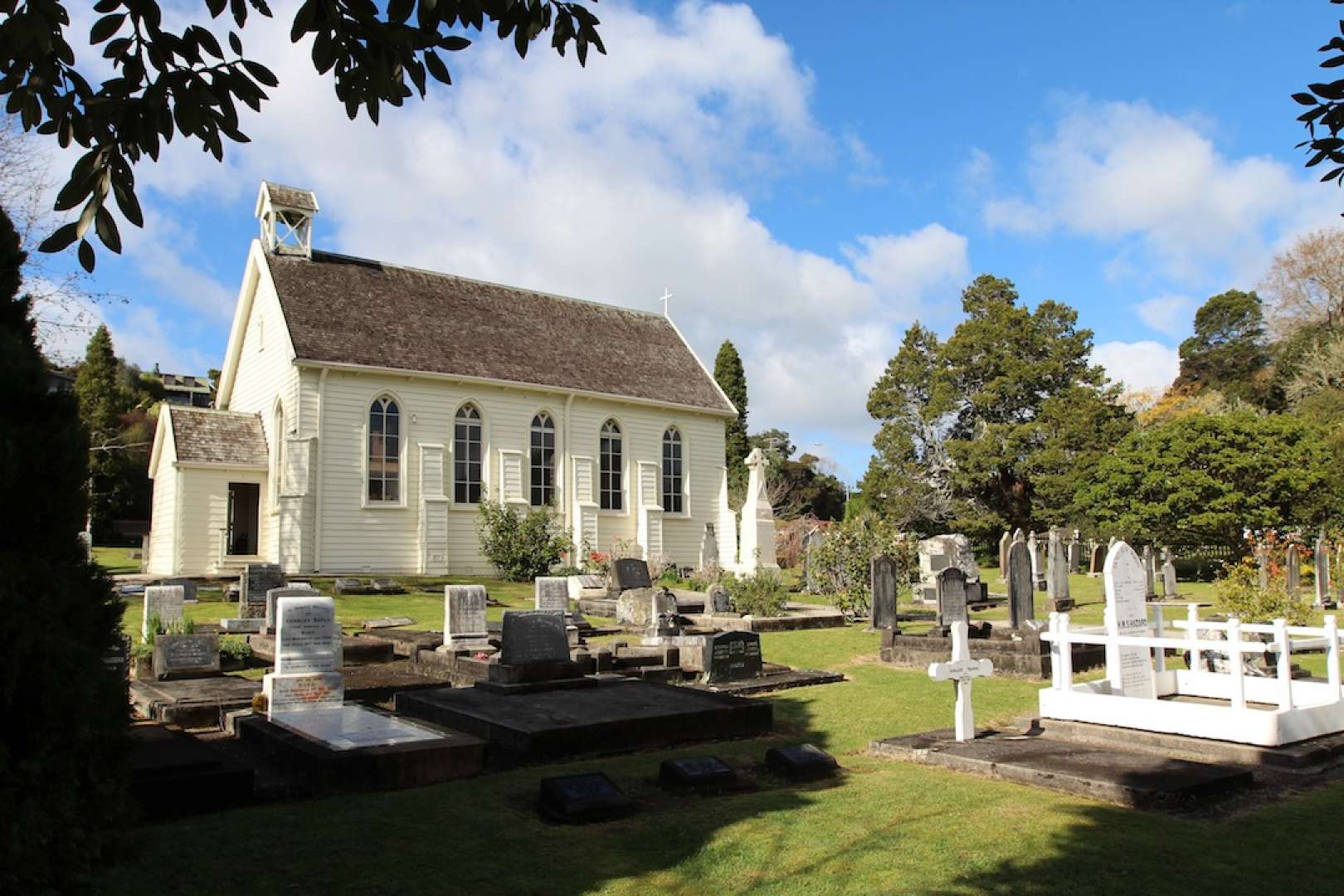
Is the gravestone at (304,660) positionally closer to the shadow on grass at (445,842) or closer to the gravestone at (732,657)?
the shadow on grass at (445,842)

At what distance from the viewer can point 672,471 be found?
1446 inches

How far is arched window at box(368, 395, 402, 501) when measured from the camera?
29.4 m

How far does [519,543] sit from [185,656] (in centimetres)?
1699

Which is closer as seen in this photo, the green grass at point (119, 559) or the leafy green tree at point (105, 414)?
the green grass at point (119, 559)

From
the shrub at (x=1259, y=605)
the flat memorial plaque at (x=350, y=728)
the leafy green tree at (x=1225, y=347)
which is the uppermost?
the leafy green tree at (x=1225, y=347)

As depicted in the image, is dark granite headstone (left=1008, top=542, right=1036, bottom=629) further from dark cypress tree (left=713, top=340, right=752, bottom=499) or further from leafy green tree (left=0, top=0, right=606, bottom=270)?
dark cypress tree (left=713, top=340, right=752, bottom=499)

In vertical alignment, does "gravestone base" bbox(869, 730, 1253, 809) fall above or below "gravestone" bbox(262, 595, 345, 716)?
below

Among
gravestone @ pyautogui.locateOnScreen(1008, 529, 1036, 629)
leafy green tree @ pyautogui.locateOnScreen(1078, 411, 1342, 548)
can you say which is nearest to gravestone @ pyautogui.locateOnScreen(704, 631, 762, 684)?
gravestone @ pyautogui.locateOnScreen(1008, 529, 1036, 629)

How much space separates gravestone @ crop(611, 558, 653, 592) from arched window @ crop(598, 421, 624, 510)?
33.2 ft

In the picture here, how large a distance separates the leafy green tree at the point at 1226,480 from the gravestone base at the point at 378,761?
2947 cm

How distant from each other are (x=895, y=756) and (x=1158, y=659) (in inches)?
163

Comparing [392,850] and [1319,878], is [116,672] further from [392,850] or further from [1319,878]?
[1319,878]

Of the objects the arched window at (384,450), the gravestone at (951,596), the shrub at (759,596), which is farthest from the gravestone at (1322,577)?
the arched window at (384,450)

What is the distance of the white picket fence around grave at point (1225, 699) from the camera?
28.6ft
